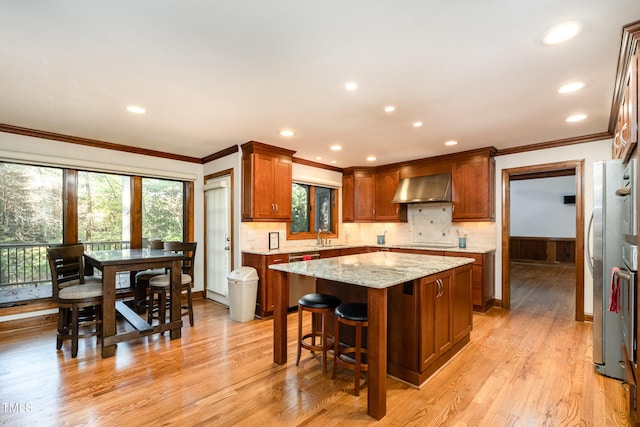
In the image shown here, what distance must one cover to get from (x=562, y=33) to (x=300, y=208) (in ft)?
13.9

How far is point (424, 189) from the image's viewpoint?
5.10m

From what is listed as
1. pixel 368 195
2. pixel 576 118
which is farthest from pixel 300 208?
pixel 576 118

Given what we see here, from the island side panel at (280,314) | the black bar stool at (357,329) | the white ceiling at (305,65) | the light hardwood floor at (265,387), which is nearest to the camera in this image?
the white ceiling at (305,65)

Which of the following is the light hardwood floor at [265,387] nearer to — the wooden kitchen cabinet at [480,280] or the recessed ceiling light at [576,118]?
the wooden kitchen cabinet at [480,280]

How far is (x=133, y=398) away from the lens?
7.23 ft

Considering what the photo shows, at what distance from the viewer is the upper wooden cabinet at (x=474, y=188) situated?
455cm

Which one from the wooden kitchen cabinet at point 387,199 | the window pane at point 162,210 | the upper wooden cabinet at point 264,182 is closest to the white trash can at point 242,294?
the upper wooden cabinet at point 264,182

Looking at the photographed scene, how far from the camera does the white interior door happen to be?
184 inches

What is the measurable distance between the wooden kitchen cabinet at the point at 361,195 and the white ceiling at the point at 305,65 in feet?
7.51

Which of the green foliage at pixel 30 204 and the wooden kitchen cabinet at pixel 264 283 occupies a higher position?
the green foliage at pixel 30 204

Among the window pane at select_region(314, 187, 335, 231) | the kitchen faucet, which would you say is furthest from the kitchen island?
the window pane at select_region(314, 187, 335, 231)

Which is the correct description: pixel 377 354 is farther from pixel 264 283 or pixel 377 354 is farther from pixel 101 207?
pixel 101 207

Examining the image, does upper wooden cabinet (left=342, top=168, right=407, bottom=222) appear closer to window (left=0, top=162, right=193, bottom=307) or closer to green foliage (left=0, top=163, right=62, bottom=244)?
window (left=0, top=162, right=193, bottom=307)

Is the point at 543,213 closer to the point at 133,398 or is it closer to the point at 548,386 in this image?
the point at 548,386
